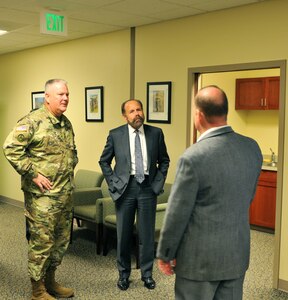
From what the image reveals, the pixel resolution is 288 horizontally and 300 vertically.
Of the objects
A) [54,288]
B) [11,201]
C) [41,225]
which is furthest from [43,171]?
[11,201]

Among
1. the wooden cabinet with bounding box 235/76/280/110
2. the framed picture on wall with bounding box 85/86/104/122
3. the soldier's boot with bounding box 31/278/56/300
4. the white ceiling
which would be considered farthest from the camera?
the wooden cabinet with bounding box 235/76/280/110

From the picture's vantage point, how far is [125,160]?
3.23 meters

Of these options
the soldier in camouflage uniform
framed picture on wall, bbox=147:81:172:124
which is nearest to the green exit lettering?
framed picture on wall, bbox=147:81:172:124

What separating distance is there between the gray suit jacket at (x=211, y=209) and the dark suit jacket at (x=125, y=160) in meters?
1.44

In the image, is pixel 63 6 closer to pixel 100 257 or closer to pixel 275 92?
pixel 100 257

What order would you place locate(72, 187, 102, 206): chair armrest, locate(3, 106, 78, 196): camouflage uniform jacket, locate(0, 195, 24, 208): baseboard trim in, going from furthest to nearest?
locate(0, 195, 24, 208): baseboard trim, locate(72, 187, 102, 206): chair armrest, locate(3, 106, 78, 196): camouflage uniform jacket

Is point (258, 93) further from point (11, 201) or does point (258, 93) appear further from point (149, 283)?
point (11, 201)

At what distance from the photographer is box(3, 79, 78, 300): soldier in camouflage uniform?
2.85m

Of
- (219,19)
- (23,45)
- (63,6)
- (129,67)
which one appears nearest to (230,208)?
(219,19)

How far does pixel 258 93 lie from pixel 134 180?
2.90 metres

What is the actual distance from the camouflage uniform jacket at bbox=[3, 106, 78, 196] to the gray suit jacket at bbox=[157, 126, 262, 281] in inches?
53.0

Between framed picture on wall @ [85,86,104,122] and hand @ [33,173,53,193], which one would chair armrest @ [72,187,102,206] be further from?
hand @ [33,173,53,193]

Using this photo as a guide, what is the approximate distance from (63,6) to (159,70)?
3.65ft

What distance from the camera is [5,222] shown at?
5.32m
